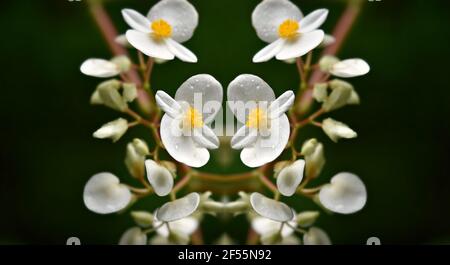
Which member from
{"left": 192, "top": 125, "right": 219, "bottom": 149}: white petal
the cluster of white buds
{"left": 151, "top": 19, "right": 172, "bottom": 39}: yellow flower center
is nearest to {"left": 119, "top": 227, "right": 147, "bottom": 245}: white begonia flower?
the cluster of white buds

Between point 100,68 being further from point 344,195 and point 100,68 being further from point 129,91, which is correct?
point 344,195

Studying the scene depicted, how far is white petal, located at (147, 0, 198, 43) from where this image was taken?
1.24m

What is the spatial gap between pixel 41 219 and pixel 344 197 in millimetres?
874

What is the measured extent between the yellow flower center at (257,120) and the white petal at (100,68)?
298mm

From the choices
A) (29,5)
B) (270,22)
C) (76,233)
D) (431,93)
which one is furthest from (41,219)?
(431,93)

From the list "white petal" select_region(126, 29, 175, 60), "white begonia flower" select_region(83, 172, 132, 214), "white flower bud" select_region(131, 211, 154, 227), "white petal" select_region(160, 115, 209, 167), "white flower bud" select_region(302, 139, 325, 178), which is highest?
"white petal" select_region(126, 29, 175, 60)

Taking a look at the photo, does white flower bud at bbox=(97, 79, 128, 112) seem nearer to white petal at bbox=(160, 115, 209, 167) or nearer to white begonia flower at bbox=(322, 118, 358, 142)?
white petal at bbox=(160, 115, 209, 167)

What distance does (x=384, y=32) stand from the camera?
5.57ft

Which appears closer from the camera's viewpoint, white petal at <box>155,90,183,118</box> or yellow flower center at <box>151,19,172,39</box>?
white petal at <box>155,90,183,118</box>

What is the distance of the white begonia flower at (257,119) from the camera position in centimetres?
105

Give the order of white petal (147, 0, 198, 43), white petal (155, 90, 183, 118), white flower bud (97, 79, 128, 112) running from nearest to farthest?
white petal (155, 90, 183, 118) < white flower bud (97, 79, 128, 112) < white petal (147, 0, 198, 43)

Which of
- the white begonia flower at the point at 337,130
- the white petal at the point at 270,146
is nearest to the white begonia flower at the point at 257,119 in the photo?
the white petal at the point at 270,146

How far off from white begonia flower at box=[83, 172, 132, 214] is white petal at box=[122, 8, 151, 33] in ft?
0.96

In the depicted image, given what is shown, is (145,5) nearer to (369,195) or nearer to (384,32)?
(384,32)
